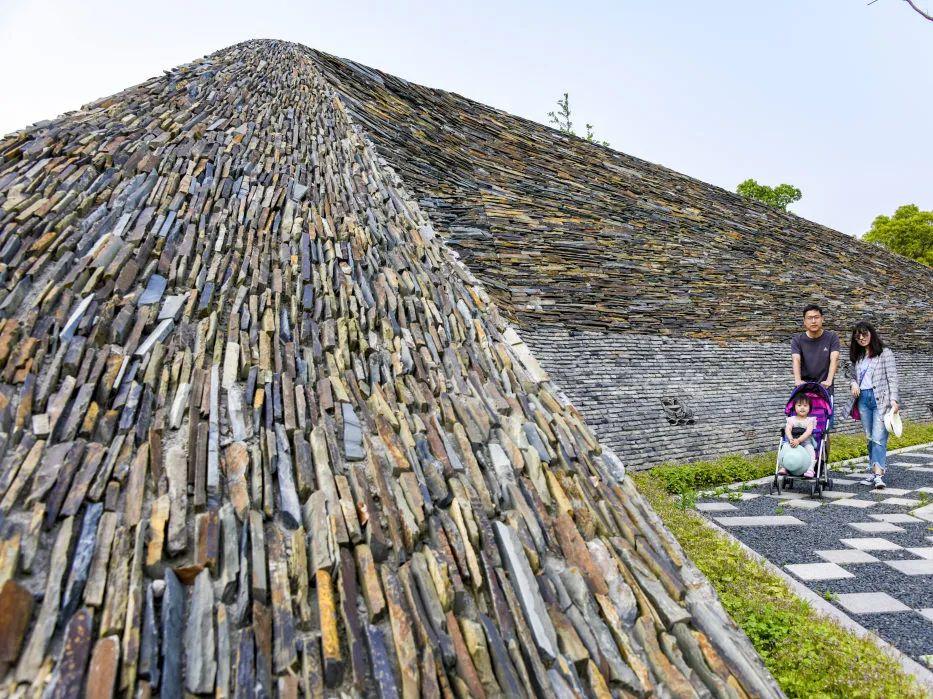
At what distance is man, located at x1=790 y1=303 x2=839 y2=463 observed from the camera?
5426 mm

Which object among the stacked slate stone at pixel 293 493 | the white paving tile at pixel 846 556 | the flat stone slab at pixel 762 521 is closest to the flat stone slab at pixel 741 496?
the flat stone slab at pixel 762 521

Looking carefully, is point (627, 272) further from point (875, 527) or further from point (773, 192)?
point (773, 192)

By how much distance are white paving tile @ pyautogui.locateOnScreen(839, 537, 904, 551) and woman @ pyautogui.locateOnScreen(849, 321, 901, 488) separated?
A: 1.77 metres

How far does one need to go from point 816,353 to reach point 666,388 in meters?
1.96

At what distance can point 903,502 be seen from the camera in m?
5.14

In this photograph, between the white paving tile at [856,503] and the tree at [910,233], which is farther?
the tree at [910,233]

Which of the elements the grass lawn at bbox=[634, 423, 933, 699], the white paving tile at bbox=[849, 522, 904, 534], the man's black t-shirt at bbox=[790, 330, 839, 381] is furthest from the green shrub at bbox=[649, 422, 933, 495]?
the white paving tile at bbox=[849, 522, 904, 534]

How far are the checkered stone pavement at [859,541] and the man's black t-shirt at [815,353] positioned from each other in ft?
3.84

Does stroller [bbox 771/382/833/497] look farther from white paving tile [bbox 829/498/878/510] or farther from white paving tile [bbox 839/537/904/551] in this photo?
white paving tile [bbox 839/537/904/551]

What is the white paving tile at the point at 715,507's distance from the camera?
16.5 feet

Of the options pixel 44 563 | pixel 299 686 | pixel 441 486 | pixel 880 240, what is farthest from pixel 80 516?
pixel 880 240

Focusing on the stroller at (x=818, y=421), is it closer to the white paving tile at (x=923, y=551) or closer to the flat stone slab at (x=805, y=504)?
the flat stone slab at (x=805, y=504)

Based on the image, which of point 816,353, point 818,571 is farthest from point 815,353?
point 818,571

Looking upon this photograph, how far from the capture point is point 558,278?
7.74 meters
